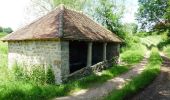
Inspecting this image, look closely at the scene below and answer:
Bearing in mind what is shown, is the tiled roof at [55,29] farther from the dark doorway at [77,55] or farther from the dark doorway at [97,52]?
the dark doorway at [97,52]

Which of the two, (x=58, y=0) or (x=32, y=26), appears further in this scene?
(x=58, y=0)

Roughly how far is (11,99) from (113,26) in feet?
85.5

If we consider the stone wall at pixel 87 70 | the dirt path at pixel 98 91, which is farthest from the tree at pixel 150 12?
the dirt path at pixel 98 91

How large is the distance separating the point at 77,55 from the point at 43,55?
15.9ft

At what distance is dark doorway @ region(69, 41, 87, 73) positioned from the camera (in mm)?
19158

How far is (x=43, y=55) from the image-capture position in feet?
51.8

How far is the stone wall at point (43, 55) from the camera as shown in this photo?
48.7ft

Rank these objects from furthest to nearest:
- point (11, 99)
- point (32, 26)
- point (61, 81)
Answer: point (32, 26) → point (61, 81) → point (11, 99)

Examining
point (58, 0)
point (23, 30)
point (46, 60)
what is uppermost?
point (58, 0)

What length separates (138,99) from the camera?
472 inches

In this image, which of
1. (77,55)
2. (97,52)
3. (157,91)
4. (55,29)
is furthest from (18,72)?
(97,52)

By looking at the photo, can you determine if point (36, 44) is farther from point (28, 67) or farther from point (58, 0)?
point (58, 0)

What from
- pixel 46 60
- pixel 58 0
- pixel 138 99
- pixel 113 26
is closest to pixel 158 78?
pixel 138 99

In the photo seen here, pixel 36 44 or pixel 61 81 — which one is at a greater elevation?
pixel 36 44
